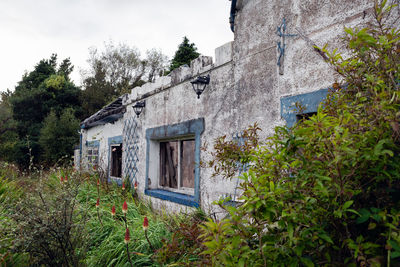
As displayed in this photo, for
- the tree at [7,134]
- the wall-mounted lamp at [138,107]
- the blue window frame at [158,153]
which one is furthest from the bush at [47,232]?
the tree at [7,134]

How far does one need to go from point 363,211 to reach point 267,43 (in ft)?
9.62

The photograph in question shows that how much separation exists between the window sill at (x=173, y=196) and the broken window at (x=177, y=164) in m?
0.22

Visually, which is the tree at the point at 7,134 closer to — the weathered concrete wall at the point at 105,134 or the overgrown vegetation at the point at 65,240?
the weathered concrete wall at the point at 105,134

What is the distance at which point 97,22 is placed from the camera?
11906mm

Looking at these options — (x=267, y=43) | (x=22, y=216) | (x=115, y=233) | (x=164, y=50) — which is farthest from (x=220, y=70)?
(x=164, y=50)

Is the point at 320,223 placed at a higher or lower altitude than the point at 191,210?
higher

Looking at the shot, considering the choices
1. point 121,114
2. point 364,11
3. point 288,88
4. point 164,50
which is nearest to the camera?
point 364,11

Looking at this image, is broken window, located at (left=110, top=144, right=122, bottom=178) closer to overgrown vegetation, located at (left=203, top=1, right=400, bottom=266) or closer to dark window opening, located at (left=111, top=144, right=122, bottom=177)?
dark window opening, located at (left=111, top=144, right=122, bottom=177)

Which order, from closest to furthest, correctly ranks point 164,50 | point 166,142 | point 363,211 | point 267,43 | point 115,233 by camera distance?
point 363,211 → point 267,43 → point 115,233 → point 166,142 → point 164,50

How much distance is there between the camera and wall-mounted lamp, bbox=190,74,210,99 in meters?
4.85

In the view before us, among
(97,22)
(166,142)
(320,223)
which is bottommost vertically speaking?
(320,223)

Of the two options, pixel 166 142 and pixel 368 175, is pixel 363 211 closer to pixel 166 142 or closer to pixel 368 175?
pixel 368 175

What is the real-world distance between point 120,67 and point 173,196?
2039 centimetres

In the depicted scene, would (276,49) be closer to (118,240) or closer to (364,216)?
(364,216)
